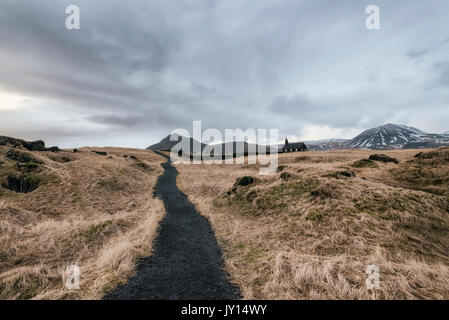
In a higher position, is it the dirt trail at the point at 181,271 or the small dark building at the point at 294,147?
the small dark building at the point at 294,147

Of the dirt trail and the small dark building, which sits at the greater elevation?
the small dark building

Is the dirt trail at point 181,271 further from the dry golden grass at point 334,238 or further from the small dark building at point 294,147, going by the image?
the small dark building at point 294,147

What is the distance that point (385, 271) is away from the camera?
6078mm

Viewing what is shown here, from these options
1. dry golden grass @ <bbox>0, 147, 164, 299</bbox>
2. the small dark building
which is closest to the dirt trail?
dry golden grass @ <bbox>0, 147, 164, 299</bbox>

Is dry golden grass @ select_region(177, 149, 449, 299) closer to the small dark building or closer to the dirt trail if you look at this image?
the dirt trail

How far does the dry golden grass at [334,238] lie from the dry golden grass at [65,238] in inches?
178

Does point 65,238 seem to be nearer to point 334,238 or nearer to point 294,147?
point 334,238

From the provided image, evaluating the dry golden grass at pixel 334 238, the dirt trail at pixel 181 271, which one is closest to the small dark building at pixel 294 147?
the dry golden grass at pixel 334 238

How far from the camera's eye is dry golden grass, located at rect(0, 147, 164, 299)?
18.7 ft

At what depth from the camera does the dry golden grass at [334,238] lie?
5.61 meters

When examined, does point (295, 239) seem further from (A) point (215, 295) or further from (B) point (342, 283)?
(A) point (215, 295)

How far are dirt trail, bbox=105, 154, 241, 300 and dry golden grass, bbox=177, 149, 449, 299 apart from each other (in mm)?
676

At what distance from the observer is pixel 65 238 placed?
9.06 m
